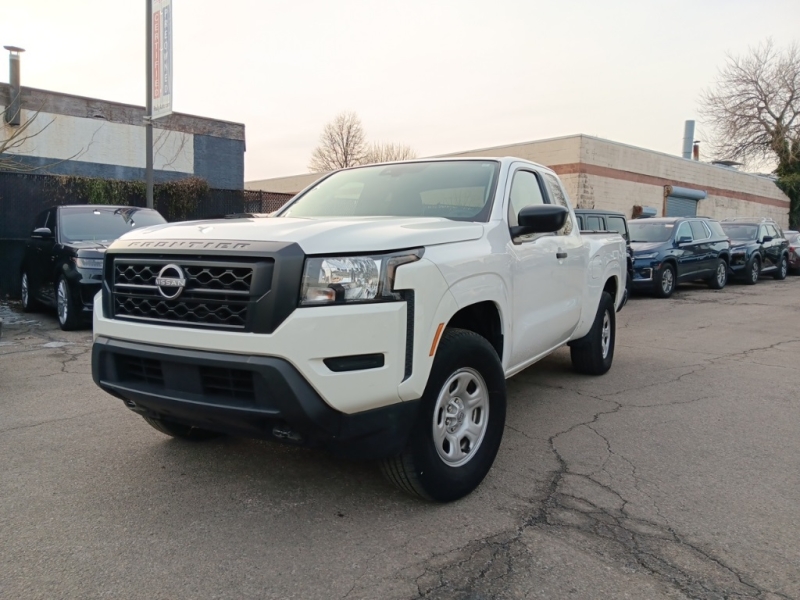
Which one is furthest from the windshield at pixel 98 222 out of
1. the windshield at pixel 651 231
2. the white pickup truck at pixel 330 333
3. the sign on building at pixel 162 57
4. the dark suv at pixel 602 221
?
the windshield at pixel 651 231

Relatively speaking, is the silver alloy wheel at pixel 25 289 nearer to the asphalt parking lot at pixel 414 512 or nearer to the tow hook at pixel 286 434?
the asphalt parking lot at pixel 414 512

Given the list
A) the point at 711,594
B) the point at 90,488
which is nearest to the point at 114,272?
the point at 90,488

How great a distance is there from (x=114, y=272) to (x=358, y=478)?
175 cm

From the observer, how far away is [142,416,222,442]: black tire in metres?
4.00

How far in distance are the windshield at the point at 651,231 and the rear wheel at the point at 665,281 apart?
2.34 ft

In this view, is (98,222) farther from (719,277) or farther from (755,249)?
(755,249)

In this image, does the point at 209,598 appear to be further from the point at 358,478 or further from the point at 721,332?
the point at 721,332

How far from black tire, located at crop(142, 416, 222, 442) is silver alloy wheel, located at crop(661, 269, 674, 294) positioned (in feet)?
38.6

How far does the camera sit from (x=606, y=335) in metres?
6.35

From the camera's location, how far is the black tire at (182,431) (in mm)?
4004

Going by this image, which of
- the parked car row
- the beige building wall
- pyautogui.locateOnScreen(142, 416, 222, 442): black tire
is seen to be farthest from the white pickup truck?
the beige building wall

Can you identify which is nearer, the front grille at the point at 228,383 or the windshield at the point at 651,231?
the front grille at the point at 228,383

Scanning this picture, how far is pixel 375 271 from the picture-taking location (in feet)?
9.38

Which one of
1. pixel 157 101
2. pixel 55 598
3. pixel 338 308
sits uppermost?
pixel 157 101
